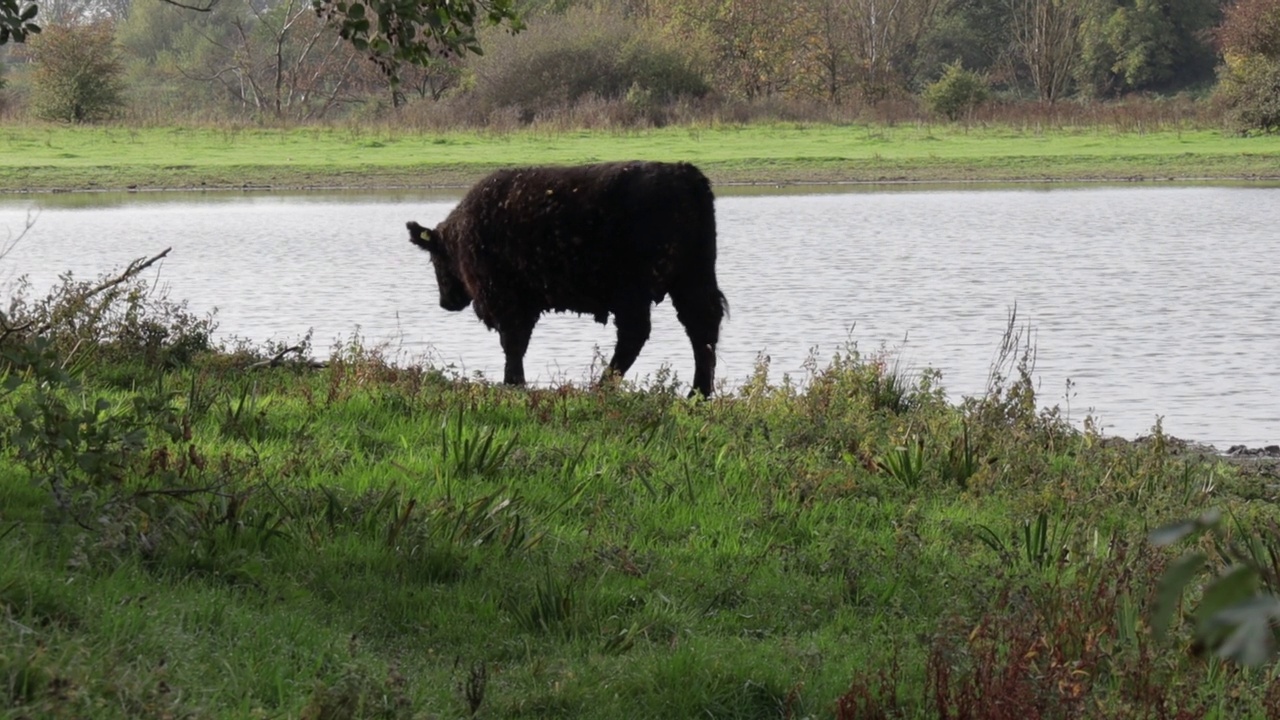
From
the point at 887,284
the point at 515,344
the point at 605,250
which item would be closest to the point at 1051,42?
the point at 887,284

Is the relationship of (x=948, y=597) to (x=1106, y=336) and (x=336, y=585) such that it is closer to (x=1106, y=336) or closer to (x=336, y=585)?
(x=336, y=585)

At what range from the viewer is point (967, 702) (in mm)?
4598

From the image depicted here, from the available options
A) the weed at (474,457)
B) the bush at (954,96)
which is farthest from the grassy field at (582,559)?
the bush at (954,96)

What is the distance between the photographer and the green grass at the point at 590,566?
4742 mm

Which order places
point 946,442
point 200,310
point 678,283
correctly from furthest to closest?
point 200,310
point 678,283
point 946,442

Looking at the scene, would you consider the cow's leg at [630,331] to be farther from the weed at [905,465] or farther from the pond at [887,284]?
the weed at [905,465]

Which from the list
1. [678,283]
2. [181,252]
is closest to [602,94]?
[181,252]

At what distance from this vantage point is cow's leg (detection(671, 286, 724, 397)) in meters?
11.6

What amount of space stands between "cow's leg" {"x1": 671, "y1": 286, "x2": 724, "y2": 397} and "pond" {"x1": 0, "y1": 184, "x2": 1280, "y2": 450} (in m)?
0.63

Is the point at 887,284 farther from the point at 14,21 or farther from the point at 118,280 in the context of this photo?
the point at 14,21

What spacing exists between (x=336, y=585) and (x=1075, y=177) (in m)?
33.2

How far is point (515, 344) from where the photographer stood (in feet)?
40.1

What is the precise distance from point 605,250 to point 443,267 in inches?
98.0

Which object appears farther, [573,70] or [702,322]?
[573,70]
